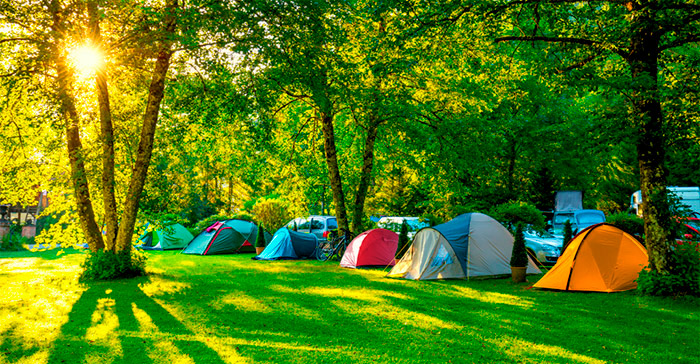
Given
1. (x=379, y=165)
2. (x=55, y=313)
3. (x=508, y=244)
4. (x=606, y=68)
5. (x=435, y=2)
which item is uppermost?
(x=435, y=2)

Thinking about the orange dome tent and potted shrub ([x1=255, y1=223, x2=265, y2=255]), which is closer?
the orange dome tent

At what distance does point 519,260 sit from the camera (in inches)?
485

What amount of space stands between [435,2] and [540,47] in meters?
3.50

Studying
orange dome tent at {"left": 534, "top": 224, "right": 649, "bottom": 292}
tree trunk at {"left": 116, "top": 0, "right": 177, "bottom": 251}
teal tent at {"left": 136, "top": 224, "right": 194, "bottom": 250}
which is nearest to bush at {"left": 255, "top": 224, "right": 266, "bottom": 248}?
teal tent at {"left": 136, "top": 224, "right": 194, "bottom": 250}

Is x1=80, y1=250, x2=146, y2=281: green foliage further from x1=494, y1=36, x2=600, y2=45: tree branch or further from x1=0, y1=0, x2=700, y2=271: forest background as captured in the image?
x1=494, y1=36, x2=600, y2=45: tree branch

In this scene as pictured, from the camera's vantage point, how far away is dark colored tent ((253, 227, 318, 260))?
20578 mm

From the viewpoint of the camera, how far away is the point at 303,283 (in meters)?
12.6

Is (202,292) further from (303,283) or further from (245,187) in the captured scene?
(245,187)

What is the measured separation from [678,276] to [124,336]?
947cm

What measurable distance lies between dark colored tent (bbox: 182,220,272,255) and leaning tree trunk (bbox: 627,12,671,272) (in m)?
17.4

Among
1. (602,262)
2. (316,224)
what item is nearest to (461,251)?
(602,262)

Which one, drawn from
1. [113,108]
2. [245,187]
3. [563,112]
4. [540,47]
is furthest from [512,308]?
[245,187]

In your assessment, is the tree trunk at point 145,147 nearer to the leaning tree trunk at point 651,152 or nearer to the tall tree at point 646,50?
the tall tree at point 646,50

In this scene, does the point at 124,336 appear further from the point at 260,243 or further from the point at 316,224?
the point at 316,224
